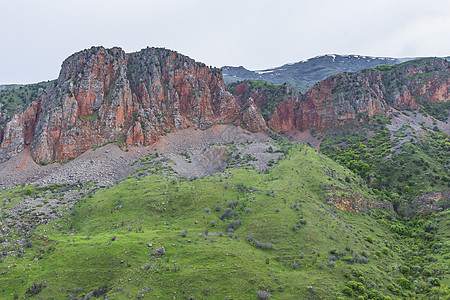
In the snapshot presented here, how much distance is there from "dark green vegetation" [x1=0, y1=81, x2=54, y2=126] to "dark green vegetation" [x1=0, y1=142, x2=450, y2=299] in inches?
2139

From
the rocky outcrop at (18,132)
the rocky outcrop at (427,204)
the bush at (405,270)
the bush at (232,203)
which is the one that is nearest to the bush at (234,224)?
the bush at (232,203)

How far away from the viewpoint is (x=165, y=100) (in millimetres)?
121875

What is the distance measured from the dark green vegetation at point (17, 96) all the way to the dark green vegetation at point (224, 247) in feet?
178

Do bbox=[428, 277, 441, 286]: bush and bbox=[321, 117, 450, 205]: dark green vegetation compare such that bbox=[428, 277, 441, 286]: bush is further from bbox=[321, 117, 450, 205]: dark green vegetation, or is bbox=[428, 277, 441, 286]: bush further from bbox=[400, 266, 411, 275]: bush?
bbox=[321, 117, 450, 205]: dark green vegetation

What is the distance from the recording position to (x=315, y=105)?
14725 cm

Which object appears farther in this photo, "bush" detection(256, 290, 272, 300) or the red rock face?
the red rock face

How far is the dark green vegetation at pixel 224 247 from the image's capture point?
1282 inches

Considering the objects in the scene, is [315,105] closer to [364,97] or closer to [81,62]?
[364,97]

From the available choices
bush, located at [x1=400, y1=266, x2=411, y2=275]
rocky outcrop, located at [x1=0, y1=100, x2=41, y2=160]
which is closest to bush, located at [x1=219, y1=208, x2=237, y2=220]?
bush, located at [x1=400, y1=266, x2=411, y2=275]

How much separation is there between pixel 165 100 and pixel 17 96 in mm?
66364

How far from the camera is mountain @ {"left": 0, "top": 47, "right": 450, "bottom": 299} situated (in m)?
35.1

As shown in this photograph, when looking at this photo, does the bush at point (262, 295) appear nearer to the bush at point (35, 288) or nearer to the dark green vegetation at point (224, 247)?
the dark green vegetation at point (224, 247)

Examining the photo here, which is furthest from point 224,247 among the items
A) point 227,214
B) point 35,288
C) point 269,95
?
point 269,95

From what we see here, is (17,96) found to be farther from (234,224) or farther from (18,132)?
(234,224)
